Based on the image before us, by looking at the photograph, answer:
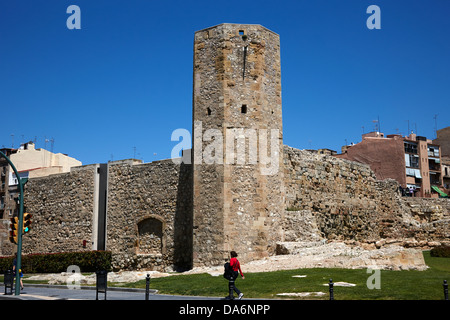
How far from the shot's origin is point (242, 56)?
79.5 ft

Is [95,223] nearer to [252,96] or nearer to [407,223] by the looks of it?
[252,96]

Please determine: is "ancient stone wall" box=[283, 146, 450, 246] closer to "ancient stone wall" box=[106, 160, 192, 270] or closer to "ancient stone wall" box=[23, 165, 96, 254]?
"ancient stone wall" box=[106, 160, 192, 270]

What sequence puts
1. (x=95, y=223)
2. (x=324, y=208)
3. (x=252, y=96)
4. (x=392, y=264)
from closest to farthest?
(x=392, y=264)
(x=252, y=96)
(x=324, y=208)
(x=95, y=223)

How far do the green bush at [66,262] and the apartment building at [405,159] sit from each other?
34.3m

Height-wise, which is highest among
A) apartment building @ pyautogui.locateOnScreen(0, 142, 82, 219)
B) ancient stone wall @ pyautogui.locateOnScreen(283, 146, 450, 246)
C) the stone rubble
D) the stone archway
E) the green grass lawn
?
apartment building @ pyautogui.locateOnScreen(0, 142, 82, 219)

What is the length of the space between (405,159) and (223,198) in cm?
4382

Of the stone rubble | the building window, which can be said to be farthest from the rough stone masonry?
the building window

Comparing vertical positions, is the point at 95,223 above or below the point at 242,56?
below

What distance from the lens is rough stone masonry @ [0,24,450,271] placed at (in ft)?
76.2

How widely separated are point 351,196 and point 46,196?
65.2ft

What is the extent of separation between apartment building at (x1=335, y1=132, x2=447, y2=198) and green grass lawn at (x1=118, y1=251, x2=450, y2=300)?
38.5 meters

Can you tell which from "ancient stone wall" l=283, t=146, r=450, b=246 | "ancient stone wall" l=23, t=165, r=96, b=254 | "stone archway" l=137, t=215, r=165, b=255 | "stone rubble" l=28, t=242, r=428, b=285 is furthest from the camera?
"ancient stone wall" l=23, t=165, r=96, b=254

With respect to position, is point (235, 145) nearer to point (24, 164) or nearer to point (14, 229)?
point (14, 229)
